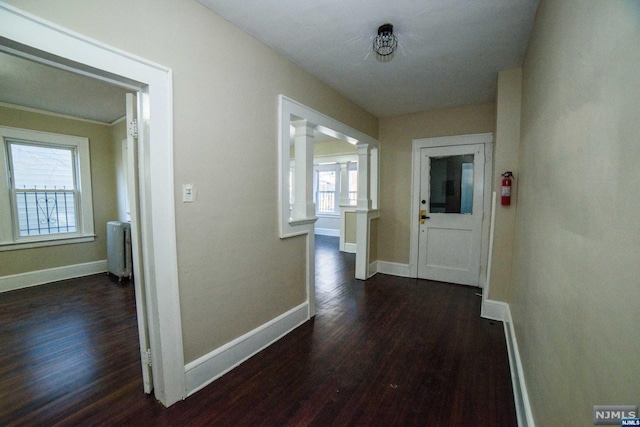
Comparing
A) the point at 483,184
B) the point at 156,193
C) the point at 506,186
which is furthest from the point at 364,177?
the point at 156,193

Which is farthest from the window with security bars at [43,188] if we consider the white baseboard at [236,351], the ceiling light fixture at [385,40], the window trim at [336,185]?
the window trim at [336,185]

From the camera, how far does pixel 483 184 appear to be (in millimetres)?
3686

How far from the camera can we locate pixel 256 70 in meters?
2.16

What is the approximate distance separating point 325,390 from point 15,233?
16.0ft

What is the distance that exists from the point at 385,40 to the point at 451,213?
107 inches

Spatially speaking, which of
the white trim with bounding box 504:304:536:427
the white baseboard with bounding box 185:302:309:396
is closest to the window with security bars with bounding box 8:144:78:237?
the white baseboard with bounding box 185:302:309:396

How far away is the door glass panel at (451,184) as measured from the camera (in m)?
3.81

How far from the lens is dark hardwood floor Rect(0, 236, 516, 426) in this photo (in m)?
1.60

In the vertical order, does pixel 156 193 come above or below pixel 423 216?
above

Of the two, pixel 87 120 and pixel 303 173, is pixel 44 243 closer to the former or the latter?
pixel 87 120

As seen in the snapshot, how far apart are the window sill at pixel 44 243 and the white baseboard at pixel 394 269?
4958 millimetres

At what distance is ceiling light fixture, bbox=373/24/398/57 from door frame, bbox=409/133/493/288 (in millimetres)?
2077

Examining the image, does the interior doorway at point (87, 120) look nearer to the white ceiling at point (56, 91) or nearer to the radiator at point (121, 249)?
the white ceiling at point (56, 91)

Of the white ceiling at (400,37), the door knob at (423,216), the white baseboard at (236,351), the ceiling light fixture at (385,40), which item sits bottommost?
the white baseboard at (236,351)
